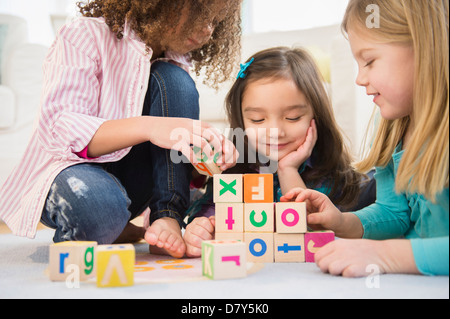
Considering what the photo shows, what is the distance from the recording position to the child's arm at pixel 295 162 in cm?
128

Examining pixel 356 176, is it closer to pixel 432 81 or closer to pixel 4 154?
pixel 432 81

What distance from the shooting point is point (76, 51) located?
1075 mm

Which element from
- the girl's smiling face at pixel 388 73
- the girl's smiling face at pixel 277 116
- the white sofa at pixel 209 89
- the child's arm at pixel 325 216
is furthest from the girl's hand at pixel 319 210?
the white sofa at pixel 209 89

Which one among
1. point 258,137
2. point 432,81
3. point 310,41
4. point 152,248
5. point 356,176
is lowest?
point 152,248

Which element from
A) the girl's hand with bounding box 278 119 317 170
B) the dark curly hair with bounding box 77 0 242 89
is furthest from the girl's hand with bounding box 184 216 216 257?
the dark curly hair with bounding box 77 0 242 89

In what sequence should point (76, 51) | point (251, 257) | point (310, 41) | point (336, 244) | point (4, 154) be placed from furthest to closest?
point (310, 41), point (4, 154), point (76, 51), point (251, 257), point (336, 244)

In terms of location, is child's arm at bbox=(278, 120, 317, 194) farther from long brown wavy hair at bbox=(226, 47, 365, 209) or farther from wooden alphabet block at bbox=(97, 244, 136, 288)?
wooden alphabet block at bbox=(97, 244, 136, 288)

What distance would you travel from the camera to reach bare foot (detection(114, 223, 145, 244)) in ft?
4.28

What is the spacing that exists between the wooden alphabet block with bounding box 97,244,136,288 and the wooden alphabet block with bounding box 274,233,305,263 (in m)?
0.33

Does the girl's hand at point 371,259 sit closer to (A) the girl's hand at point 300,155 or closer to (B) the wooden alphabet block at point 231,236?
(B) the wooden alphabet block at point 231,236

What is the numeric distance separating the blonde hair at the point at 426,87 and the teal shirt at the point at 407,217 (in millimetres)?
43

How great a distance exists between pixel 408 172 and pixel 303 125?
542 millimetres

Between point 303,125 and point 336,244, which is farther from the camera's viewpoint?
point 303,125
